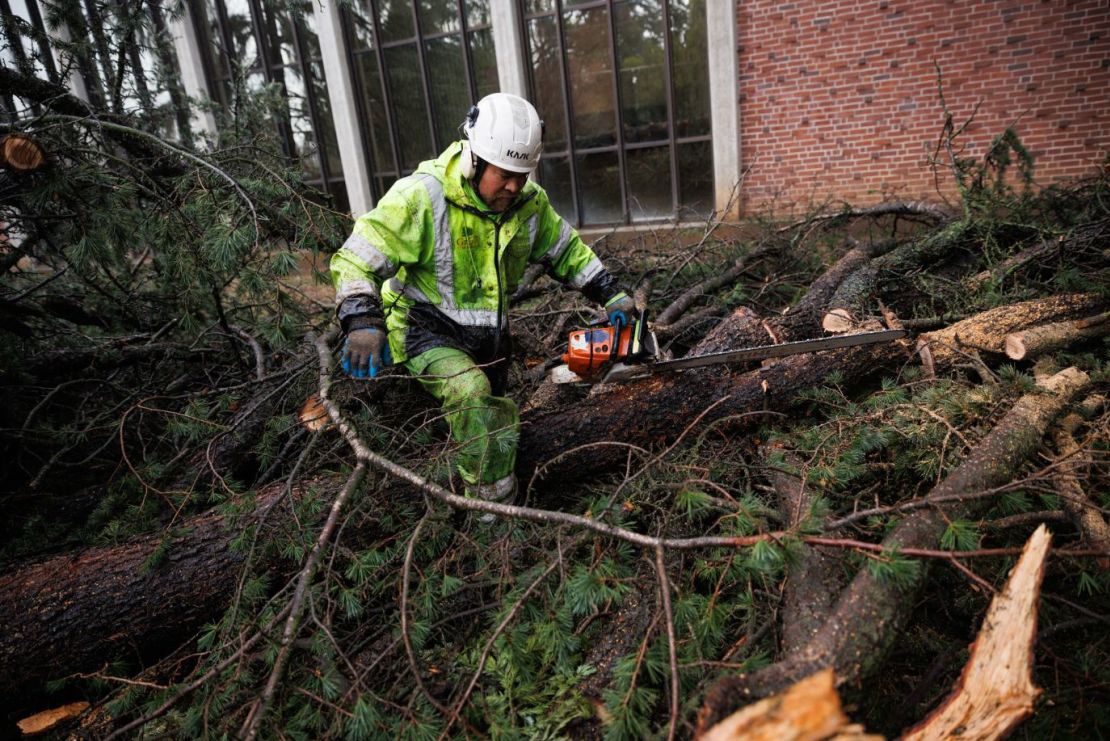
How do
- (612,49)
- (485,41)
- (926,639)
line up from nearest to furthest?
(926,639)
(612,49)
(485,41)

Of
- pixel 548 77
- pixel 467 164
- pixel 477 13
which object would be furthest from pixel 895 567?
pixel 477 13

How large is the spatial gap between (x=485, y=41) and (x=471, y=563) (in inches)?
300

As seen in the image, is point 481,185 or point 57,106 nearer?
point 481,185

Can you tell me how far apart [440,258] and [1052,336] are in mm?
2961

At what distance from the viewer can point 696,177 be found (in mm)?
7719

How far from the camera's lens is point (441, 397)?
8.95 ft

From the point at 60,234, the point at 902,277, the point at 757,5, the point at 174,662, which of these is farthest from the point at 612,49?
the point at 174,662

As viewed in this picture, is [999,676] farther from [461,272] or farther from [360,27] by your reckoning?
[360,27]

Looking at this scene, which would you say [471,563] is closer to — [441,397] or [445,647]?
[445,647]

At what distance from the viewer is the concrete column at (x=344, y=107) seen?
8.16 metres

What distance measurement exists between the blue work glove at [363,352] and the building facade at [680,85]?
4248mm

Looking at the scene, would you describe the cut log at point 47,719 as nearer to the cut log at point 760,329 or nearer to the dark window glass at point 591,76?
the cut log at point 760,329

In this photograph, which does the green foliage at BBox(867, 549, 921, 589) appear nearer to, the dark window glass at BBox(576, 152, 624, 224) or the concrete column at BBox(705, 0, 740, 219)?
the concrete column at BBox(705, 0, 740, 219)

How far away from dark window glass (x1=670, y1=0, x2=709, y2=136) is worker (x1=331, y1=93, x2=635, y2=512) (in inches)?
207
